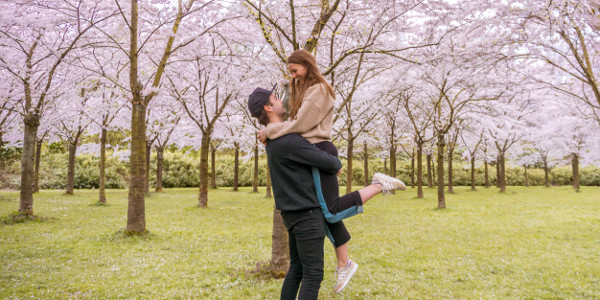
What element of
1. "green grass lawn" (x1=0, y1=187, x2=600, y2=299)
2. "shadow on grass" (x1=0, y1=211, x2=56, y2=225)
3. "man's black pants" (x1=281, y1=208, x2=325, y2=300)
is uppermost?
"man's black pants" (x1=281, y1=208, x2=325, y2=300)

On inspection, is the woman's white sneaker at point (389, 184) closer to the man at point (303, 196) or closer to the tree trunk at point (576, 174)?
the man at point (303, 196)

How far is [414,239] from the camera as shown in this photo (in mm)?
8109

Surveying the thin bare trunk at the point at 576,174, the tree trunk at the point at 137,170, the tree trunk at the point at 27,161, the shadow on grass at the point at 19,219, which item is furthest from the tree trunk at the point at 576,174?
the tree trunk at the point at 27,161

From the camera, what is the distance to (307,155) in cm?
242

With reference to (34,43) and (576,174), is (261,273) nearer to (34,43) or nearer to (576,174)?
(34,43)

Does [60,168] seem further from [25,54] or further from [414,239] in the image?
[414,239]

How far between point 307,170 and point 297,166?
0.08m

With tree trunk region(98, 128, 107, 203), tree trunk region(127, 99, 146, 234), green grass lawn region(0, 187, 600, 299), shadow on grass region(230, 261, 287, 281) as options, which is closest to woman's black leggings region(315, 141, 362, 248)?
green grass lawn region(0, 187, 600, 299)

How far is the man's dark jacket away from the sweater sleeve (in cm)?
5

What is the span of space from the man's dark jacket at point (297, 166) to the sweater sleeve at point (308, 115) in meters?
0.05

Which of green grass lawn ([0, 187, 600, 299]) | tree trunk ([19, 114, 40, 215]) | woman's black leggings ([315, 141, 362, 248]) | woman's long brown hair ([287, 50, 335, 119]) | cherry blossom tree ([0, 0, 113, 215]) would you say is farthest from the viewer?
tree trunk ([19, 114, 40, 215])

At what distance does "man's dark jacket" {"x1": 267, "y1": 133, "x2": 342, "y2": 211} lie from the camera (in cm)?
243

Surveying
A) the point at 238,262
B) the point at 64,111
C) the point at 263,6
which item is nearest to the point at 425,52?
the point at 263,6

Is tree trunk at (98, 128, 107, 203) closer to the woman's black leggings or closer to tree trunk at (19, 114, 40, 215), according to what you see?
tree trunk at (19, 114, 40, 215)
